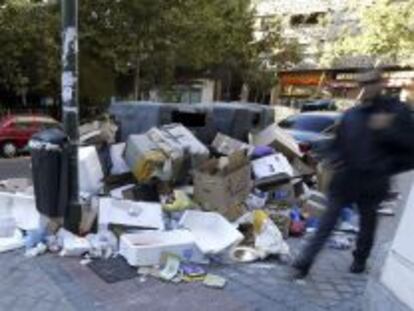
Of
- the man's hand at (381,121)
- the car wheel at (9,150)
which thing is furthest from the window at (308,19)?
the man's hand at (381,121)

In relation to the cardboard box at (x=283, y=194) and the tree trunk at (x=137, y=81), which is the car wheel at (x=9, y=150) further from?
the cardboard box at (x=283, y=194)

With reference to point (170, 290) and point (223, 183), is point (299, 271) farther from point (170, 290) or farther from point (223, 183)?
point (223, 183)

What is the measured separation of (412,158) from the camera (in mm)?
4562

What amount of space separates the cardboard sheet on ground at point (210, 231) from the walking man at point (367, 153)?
951mm

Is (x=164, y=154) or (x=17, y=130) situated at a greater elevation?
(x=164, y=154)

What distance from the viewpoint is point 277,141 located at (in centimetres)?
859

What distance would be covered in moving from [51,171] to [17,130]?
12.5 metres

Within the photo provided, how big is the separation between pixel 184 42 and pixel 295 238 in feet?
58.3

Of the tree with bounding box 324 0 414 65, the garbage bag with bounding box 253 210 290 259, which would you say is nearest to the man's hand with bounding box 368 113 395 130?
the garbage bag with bounding box 253 210 290 259

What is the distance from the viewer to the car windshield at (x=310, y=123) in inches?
485

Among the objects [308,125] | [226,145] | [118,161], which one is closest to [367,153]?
[226,145]

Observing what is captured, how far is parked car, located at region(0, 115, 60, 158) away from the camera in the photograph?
1725 centimetres

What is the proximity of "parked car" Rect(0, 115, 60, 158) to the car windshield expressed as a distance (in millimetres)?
7288

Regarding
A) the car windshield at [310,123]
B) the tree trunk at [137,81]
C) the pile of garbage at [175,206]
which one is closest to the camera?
the pile of garbage at [175,206]
